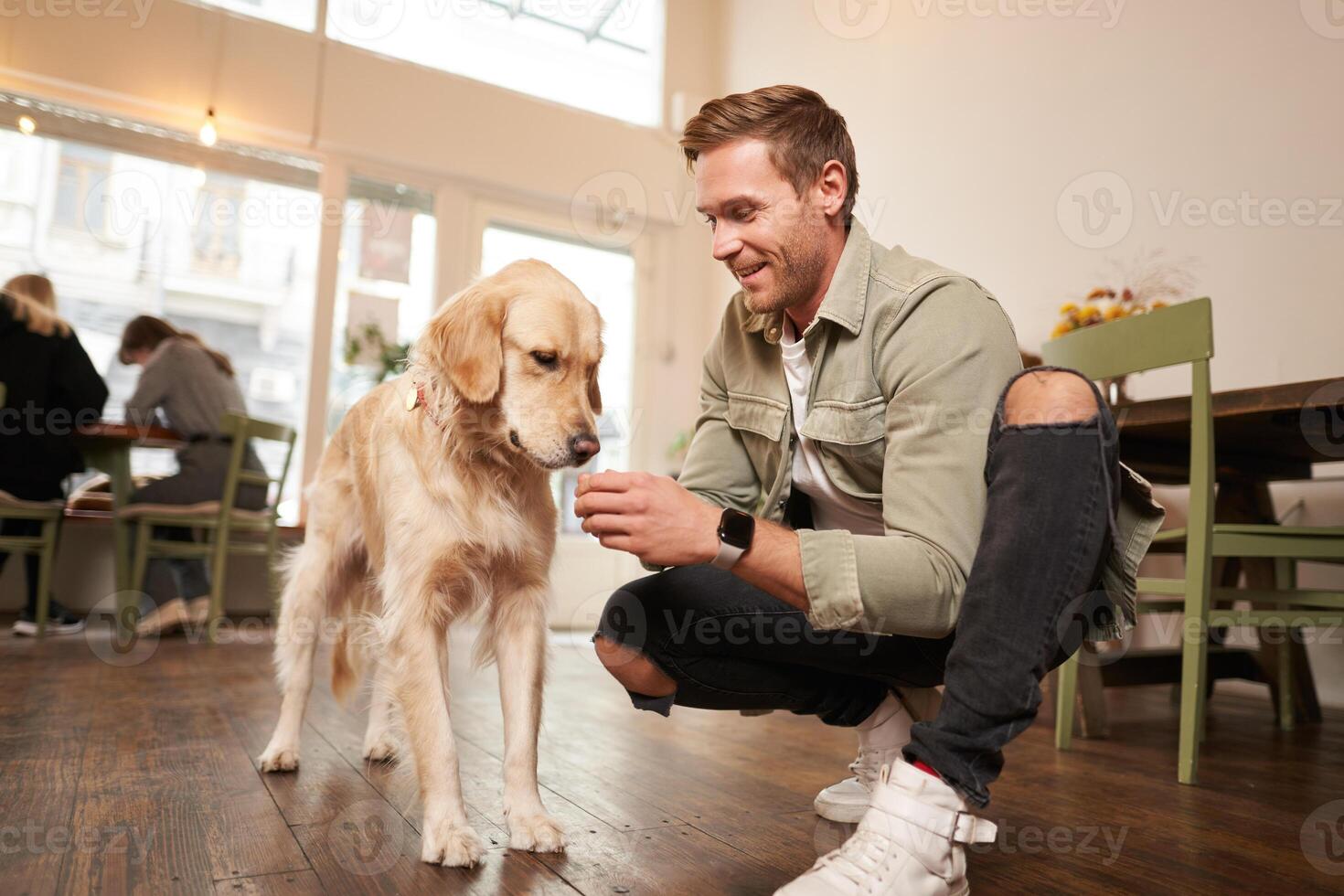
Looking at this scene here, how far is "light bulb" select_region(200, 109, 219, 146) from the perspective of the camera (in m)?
5.02

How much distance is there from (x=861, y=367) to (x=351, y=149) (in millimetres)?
5233

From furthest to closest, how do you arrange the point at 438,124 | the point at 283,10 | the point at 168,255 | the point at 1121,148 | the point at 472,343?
the point at 438,124 → the point at 283,10 → the point at 168,255 → the point at 1121,148 → the point at 472,343

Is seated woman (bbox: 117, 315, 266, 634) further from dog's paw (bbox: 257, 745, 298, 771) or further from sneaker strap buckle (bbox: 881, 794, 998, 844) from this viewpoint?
sneaker strap buckle (bbox: 881, 794, 998, 844)

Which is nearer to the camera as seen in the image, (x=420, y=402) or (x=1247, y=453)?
(x=420, y=402)

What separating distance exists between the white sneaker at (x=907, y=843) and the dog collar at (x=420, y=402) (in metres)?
0.91

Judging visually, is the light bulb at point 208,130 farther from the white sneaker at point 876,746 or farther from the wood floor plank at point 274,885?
the white sneaker at point 876,746

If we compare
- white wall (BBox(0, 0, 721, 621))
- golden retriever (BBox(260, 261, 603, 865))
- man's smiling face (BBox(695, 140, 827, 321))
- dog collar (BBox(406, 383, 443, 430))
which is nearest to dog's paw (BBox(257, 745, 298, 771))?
golden retriever (BBox(260, 261, 603, 865))

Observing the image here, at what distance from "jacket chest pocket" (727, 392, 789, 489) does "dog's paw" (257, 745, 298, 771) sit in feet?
3.57

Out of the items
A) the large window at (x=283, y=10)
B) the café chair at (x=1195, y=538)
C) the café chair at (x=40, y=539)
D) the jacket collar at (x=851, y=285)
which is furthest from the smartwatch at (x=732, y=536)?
the large window at (x=283, y=10)

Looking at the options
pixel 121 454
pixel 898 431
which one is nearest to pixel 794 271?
pixel 898 431

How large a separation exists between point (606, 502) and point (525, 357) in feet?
1.73

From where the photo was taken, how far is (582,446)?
1.44 metres

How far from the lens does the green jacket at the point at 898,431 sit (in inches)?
41.4

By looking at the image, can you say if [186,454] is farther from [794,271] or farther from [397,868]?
[794,271]
